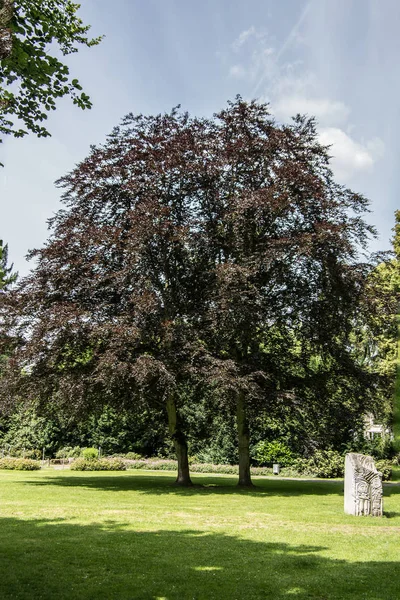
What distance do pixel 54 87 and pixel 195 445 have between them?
27399mm

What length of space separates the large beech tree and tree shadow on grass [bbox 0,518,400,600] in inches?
312

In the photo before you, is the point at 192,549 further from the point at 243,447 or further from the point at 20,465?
the point at 20,465

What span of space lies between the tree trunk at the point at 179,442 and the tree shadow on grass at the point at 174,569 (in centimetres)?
1014

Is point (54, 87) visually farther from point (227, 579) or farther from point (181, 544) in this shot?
point (181, 544)

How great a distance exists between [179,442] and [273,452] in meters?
10.2

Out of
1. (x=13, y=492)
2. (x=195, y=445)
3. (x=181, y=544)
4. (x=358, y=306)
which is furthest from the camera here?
(x=195, y=445)

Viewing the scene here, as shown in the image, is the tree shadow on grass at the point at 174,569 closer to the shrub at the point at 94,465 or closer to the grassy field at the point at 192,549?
the grassy field at the point at 192,549

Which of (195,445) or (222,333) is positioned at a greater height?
(222,333)

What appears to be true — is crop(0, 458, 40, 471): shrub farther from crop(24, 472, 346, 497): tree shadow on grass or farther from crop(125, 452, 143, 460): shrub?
crop(24, 472, 346, 497): tree shadow on grass

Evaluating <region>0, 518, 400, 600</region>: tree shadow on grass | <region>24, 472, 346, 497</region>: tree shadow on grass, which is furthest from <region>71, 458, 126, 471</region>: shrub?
<region>0, 518, 400, 600</region>: tree shadow on grass

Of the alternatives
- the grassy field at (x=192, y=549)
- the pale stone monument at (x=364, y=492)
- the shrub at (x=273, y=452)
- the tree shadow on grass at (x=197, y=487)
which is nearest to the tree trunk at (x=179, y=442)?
the tree shadow on grass at (x=197, y=487)

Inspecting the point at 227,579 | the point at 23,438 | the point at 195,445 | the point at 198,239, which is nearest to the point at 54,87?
the point at 227,579

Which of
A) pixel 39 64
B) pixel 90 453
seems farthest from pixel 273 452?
pixel 39 64

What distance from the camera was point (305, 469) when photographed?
27.1 metres
